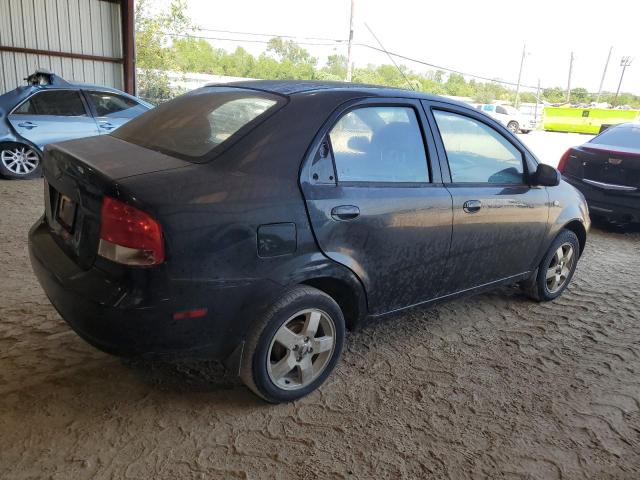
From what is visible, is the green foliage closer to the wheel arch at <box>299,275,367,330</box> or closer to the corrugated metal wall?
the wheel arch at <box>299,275,367,330</box>

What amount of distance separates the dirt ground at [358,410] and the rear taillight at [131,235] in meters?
0.88

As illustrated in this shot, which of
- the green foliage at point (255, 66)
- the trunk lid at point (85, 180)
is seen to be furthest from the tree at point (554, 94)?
the trunk lid at point (85, 180)

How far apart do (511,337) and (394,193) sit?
1550 millimetres

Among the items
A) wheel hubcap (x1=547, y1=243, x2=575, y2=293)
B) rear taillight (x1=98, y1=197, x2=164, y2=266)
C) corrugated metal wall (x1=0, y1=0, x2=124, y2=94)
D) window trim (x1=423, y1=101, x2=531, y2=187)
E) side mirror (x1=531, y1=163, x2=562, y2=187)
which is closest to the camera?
rear taillight (x1=98, y1=197, x2=164, y2=266)

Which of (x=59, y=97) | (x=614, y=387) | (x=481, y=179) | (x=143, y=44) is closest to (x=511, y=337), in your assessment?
(x=614, y=387)

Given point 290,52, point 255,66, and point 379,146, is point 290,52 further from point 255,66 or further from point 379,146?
point 379,146

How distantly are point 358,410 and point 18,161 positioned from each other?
24.0 feet

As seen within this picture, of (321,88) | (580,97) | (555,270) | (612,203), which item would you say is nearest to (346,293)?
(321,88)

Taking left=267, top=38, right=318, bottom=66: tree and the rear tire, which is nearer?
the rear tire

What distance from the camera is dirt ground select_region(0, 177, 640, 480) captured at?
2.23m

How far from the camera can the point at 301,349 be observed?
2621mm

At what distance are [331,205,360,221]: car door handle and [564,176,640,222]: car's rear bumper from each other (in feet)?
17.3

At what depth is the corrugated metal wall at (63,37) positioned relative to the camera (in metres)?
10.1

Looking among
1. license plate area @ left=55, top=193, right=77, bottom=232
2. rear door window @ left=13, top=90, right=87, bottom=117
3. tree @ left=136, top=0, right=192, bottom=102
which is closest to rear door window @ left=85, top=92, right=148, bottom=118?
rear door window @ left=13, top=90, right=87, bottom=117
